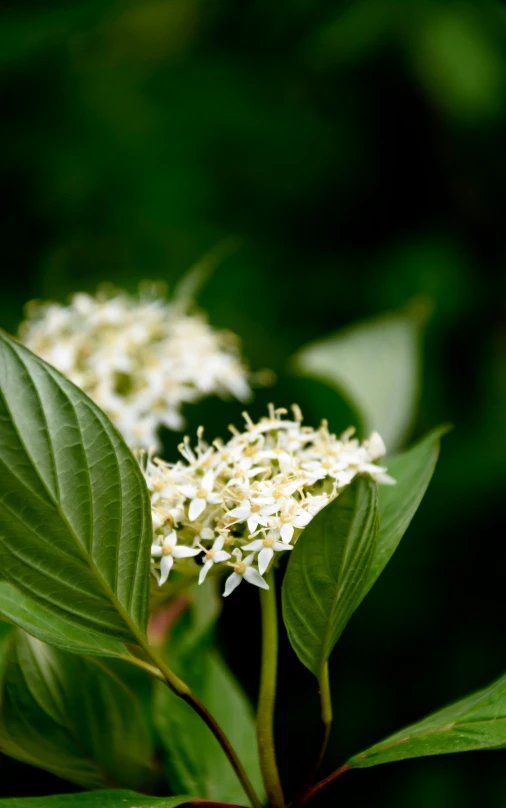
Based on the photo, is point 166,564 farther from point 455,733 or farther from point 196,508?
point 455,733

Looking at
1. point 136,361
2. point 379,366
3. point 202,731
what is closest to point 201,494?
point 202,731

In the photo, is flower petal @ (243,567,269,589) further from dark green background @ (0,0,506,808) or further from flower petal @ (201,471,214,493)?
dark green background @ (0,0,506,808)

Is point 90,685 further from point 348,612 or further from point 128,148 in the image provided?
point 128,148

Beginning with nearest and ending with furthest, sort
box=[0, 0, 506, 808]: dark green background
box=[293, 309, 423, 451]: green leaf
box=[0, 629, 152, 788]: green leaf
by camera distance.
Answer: box=[0, 629, 152, 788]: green leaf → box=[293, 309, 423, 451]: green leaf → box=[0, 0, 506, 808]: dark green background

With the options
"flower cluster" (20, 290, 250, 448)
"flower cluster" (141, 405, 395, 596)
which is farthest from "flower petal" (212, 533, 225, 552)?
"flower cluster" (20, 290, 250, 448)

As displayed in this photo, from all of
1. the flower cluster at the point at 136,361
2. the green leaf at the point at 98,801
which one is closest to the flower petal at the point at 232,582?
the green leaf at the point at 98,801

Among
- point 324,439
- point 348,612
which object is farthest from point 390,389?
point 348,612
